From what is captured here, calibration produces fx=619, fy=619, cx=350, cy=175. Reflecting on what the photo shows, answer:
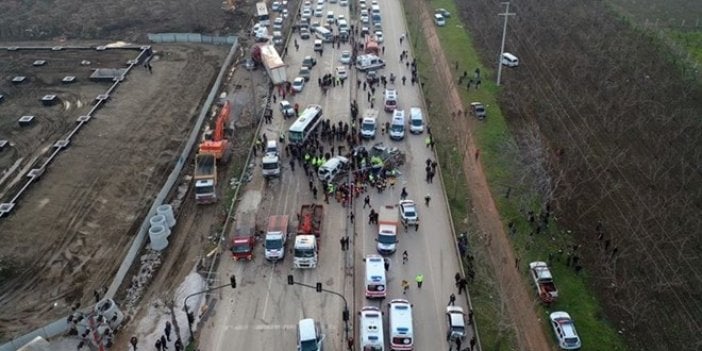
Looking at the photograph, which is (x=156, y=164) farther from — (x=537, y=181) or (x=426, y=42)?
(x=426, y=42)

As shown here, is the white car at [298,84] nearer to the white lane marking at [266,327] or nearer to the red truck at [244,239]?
the red truck at [244,239]

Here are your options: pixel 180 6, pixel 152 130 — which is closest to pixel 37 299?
pixel 152 130

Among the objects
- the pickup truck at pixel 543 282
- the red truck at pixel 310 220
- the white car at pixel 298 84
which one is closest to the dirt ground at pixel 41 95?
the white car at pixel 298 84

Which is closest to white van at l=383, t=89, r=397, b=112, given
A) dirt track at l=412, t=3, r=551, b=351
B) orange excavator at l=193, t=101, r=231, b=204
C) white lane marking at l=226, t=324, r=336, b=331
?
dirt track at l=412, t=3, r=551, b=351

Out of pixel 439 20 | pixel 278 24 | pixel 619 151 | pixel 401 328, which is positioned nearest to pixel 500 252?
pixel 401 328

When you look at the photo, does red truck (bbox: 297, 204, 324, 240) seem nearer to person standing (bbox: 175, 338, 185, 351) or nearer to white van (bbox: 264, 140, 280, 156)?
white van (bbox: 264, 140, 280, 156)

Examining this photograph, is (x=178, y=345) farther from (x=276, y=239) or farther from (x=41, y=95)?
(x=41, y=95)
